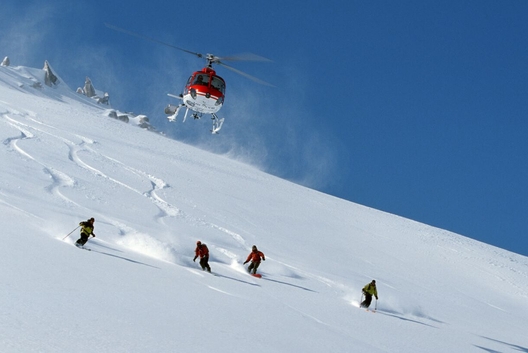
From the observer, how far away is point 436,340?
10.9 m

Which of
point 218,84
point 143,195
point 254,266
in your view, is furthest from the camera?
point 218,84

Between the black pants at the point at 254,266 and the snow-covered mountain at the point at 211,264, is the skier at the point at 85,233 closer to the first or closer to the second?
the snow-covered mountain at the point at 211,264

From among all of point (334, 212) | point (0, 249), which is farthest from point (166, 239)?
point (334, 212)

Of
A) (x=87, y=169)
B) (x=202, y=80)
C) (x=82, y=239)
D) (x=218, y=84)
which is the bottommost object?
(x=82, y=239)

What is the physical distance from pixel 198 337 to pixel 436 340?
6509 mm

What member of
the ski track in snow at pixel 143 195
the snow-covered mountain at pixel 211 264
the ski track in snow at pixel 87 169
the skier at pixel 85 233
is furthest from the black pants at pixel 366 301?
the skier at pixel 85 233

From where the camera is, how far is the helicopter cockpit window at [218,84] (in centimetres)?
2386

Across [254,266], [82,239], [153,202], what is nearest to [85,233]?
[82,239]

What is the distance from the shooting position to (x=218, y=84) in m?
24.0

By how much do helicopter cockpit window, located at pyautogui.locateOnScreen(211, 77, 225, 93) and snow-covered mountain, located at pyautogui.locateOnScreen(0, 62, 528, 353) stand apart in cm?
499

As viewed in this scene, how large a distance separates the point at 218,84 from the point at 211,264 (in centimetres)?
1196

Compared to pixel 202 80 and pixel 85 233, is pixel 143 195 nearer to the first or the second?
pixel 202 80

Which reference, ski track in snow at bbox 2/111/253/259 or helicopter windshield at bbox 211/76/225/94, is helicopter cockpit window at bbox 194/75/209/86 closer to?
helicopter windshield at bbox 211/76/225/94

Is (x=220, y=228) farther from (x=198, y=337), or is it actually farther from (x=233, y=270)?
(x=198, y=337)
